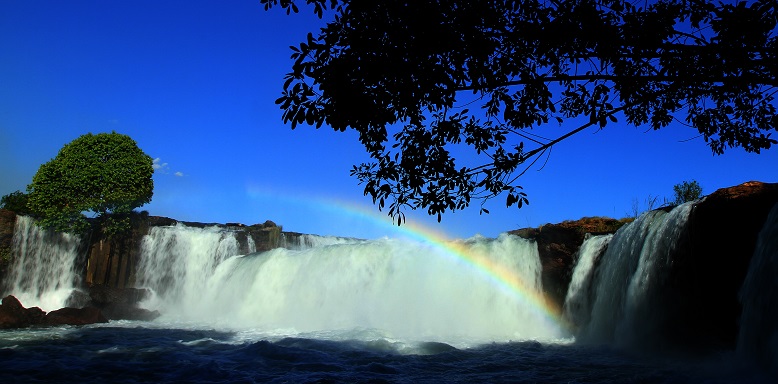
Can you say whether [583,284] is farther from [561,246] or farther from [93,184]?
[93,184]

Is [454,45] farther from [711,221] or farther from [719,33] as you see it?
[711,221]

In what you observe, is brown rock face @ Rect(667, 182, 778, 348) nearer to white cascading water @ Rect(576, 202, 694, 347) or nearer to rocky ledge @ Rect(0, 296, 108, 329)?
white cascading water @ Rect(576, 202, 694, 347)

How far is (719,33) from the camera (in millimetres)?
5086

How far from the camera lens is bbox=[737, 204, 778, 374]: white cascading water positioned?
7.31m

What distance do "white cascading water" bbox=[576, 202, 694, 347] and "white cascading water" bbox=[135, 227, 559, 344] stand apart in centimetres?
296

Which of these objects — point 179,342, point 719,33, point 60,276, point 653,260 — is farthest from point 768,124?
point 60,276

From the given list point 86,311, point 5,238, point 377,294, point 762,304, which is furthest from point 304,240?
point 762,304

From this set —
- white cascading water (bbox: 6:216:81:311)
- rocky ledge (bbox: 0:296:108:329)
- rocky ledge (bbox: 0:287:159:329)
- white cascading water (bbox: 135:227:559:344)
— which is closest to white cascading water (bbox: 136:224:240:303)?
white cascading water (bbox: 135:227:559:344)

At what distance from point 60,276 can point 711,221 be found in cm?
2802

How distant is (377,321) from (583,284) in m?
7.33

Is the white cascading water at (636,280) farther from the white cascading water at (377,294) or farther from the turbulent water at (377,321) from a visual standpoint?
the white cascading water at (377,294)

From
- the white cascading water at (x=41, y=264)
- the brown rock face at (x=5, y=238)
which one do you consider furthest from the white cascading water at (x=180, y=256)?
the brown rock face at (x=5, y=238)

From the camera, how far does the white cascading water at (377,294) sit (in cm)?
1775

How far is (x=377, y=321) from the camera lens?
61.3 ft
